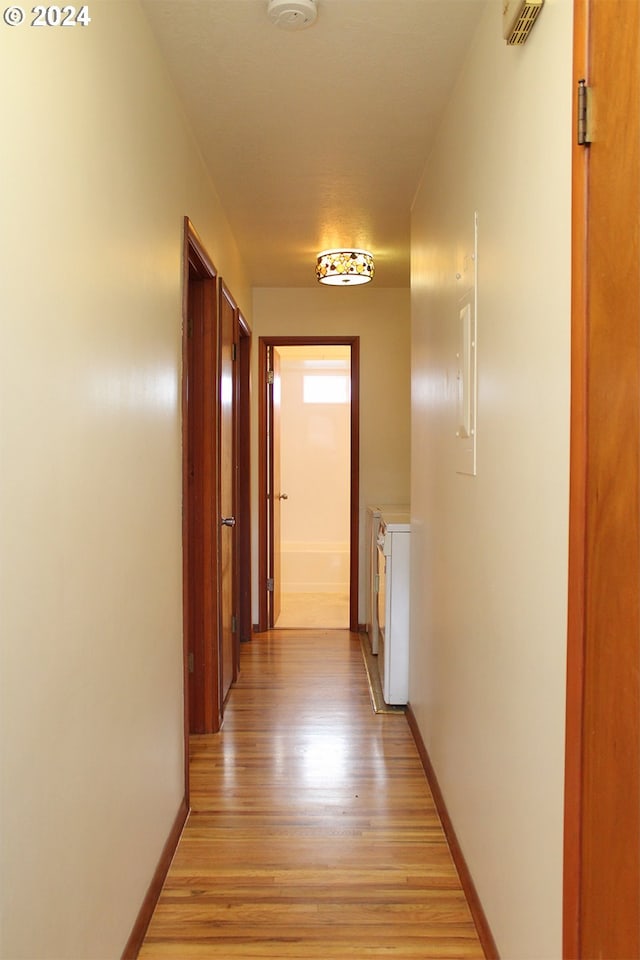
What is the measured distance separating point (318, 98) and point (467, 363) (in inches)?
43.1

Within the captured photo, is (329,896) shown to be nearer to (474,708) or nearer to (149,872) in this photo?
(149,872)

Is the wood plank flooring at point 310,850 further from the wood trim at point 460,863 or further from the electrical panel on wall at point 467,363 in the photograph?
the electrical panel on wall at point 467,363

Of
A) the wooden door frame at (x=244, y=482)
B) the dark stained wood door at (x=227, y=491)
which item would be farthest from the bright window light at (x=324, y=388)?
the dark stained wood door at (x=227, y=491)

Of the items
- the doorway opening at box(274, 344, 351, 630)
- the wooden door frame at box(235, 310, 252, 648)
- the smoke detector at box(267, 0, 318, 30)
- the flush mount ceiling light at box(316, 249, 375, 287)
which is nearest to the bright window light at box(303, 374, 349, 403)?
the doorway opening at box(274, 344, 351, 630)

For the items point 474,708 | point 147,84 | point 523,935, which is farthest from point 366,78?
point 523,935

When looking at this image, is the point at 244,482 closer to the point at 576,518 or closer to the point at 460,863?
the point at 460,863

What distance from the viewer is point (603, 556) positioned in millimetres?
1101

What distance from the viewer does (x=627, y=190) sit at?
3.34 feet

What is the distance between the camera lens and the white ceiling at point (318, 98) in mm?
1983

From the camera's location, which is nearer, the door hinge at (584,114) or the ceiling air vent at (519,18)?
the door hinge at (584,114)

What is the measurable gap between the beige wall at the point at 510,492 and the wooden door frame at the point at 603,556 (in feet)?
0.28

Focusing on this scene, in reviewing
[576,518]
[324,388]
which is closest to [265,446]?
[324,388]

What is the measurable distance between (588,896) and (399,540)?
2.47 meters

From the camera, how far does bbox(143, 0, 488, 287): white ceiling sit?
6.51ft
